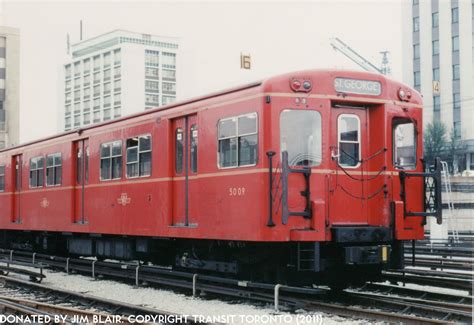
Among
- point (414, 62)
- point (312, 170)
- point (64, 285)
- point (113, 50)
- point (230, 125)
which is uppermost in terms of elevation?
point (113, 50)

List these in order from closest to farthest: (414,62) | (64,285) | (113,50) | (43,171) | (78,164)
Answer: (64,285)
(78,164)
(43,171)
(414,62)
(113,50)

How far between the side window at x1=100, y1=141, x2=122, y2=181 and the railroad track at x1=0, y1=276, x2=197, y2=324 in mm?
3023

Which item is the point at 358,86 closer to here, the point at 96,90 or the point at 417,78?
the point at 417,78

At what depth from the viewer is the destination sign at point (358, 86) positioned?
39.2ft

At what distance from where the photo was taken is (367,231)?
11555 millimetres

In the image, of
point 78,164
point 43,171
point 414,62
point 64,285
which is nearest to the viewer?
point 64,285

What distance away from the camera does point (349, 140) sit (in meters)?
12.1

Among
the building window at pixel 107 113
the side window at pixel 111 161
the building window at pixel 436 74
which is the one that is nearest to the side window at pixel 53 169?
the side window at pixel 111 161

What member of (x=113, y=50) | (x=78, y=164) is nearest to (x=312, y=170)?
(x=78, y=164)

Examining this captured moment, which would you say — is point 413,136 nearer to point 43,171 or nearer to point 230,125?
point 230,125

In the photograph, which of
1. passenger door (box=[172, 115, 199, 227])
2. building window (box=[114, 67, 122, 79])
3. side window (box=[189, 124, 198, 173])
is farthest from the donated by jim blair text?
building window (box=[114, 67, 122, 79])

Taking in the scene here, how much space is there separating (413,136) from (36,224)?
11.8 meters

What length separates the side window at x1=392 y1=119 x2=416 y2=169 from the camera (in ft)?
40.8

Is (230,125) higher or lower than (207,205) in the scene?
higher
